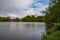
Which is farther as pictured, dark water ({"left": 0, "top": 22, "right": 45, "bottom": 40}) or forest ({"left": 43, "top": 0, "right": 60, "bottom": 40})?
dark water ({"left": 0, "top": 22, "right": 45, "bottom": 40})

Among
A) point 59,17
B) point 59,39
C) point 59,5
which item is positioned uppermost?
point 59,5

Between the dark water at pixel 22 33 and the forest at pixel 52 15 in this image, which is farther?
the dark water at pixel 22 33

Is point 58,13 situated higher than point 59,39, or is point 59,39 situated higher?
point 58,13

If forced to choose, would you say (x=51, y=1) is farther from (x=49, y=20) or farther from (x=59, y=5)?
(x=59, y=5)

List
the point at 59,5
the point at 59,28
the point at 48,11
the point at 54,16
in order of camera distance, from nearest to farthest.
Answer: the point at 59,28 < the point at 59,5 < the point at 54,16 < the point at 48,11

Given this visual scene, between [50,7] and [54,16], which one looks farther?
[50,7]

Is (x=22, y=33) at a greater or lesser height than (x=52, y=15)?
lesser

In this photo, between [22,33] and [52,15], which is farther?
[22,33]

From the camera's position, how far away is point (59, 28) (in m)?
9.41

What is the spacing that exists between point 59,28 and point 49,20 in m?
5.25

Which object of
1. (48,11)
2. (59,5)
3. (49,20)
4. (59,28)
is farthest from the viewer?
(48,11)

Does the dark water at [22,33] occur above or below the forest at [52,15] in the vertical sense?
below

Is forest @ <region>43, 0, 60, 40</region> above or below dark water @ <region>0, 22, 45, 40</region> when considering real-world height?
above

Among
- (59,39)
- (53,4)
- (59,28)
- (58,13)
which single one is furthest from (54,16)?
(59,39)
